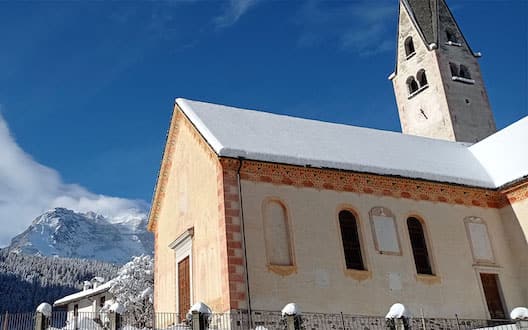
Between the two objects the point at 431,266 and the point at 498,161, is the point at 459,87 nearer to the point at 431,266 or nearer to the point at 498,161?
the point at 498,161

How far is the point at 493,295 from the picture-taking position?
71.8ft

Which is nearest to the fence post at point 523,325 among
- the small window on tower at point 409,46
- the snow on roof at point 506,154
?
the snow on roof at point 506,154

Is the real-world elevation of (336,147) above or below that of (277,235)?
above

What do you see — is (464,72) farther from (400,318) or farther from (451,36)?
(400,318)

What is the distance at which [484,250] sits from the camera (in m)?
22.4

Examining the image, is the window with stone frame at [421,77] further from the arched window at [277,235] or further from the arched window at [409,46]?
the arched window at [277,235]

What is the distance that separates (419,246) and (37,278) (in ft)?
358

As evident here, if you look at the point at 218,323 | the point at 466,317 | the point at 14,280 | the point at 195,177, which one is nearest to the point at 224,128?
the point at 195,177

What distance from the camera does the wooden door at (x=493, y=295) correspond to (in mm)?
21547

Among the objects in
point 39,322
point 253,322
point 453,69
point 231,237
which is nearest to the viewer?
point 39,322

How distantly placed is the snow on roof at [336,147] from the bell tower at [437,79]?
700 centimetres

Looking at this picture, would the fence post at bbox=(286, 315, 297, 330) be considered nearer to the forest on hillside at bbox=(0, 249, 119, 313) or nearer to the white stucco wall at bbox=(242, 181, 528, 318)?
the white stucco wall at bbox=(242, 181, 528, 318)

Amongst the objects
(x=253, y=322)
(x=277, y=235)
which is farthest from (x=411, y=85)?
(x=253, y=322)

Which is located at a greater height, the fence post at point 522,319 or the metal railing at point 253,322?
the metal railing at point 253,322
